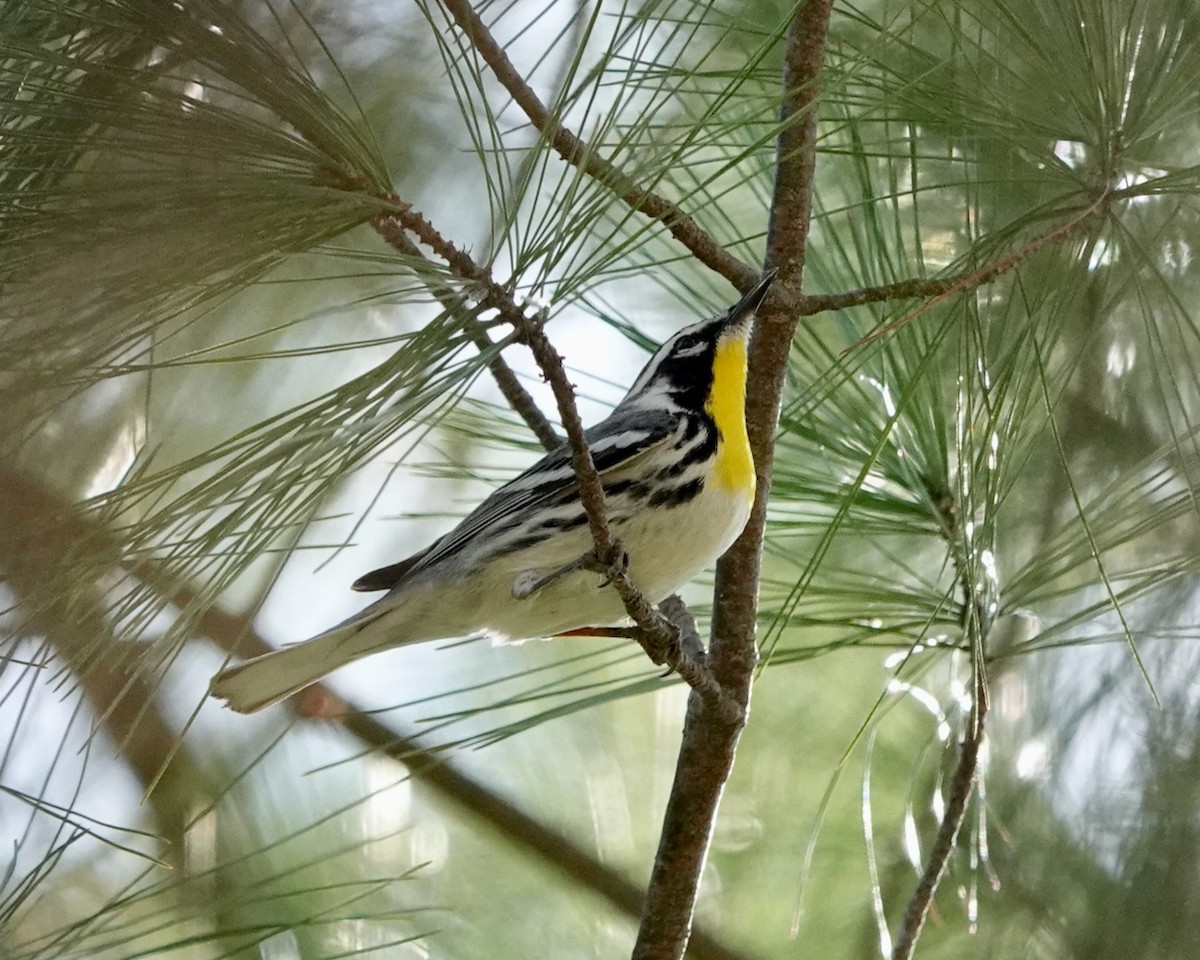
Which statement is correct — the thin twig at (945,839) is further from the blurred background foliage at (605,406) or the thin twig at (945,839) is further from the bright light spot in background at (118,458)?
the bright light spot in background at (118,458)

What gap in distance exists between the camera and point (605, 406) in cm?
231

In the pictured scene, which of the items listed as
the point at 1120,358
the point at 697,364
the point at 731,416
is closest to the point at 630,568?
the point at 731,416

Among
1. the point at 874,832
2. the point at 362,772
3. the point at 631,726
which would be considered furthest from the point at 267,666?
the point at 874,832

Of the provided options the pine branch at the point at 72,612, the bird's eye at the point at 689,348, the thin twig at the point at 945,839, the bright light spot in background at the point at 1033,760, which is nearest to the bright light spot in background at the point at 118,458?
the pine branch at the point at 72,612

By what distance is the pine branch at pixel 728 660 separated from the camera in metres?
1.63

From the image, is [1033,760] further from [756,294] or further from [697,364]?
[756,294]

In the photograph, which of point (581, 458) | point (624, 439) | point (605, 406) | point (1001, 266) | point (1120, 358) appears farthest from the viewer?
point (605, 406)

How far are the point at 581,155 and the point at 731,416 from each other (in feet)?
2.52

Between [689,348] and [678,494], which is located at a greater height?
Answer: [689,348]

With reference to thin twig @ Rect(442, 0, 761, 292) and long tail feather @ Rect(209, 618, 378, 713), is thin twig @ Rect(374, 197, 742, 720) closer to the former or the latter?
thin twig @ Rect(442, 0, 761, 292)

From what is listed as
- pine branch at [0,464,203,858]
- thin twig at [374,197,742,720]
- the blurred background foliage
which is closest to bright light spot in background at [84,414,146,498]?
the blurred background foliage

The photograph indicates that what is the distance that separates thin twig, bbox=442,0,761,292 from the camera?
1.14m

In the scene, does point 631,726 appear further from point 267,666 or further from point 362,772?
point 267,666

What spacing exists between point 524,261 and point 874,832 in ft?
4.44
